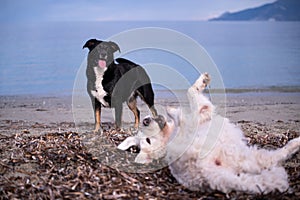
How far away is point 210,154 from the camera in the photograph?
13.1 feet

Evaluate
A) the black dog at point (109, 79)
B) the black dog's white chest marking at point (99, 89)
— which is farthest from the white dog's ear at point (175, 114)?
the black dog's white chest marking at point (99, 89)

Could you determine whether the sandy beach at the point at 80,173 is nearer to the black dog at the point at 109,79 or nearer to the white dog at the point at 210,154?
the white dog at the point at 210,154

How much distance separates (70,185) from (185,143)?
1.14m

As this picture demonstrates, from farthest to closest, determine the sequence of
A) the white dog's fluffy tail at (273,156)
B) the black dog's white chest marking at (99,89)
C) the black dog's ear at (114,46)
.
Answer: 1. the black dog's ear at (114,46)
2. the black dog's white chest marking at (99,89)
3. the white dog's fluffy tail at (273,156)

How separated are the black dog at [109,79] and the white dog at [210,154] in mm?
3530

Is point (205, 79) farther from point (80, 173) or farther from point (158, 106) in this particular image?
point (158, 106)

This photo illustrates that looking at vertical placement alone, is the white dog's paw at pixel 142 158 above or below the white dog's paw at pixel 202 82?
below

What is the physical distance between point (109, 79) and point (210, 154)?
439cm

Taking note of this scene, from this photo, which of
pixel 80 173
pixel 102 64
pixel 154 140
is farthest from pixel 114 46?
pixel 80 173

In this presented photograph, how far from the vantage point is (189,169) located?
3.93 m

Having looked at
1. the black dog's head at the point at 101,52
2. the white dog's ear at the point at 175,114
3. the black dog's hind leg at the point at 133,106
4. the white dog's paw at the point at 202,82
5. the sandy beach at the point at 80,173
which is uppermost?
the black dog's head at the point at 101,52

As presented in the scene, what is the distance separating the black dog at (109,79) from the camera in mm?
8055

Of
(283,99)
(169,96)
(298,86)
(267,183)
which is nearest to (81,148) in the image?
(267,183)

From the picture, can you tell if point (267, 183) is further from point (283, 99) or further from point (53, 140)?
point (283, 99)
